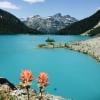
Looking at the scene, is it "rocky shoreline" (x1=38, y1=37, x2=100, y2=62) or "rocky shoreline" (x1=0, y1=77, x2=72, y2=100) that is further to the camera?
"rocky shoreline" (x1=38, y1=37, x2=100, y2=62)

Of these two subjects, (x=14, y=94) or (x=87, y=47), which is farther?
(x=87, y=47)

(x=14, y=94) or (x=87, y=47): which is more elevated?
(x=14, y=94)

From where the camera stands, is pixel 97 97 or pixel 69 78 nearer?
pixel 97 97

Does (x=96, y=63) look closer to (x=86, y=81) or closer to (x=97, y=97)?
(x=86, y=81)

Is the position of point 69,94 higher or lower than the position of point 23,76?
lower

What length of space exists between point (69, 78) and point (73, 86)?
5.76 metres

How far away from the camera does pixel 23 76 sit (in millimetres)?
9148

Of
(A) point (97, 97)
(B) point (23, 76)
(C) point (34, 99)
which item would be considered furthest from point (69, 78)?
(B) point (23, 76)

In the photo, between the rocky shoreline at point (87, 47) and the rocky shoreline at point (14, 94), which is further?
the rocky shoreline at point (87, 47)

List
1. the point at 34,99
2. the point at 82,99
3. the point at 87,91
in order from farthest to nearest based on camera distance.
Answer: the point at 87,91, the point at 82,99, the point at 34,99

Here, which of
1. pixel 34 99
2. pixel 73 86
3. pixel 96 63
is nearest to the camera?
pixel 34 99

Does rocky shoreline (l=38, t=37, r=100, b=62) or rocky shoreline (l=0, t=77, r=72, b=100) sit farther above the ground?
rocky shoreline (l=0, t=77, r=72, b=100)

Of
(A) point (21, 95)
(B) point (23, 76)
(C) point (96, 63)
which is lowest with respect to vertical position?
(C) point (96, 63)

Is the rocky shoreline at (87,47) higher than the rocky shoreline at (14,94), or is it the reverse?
the rocky shoreline at (14,94)
